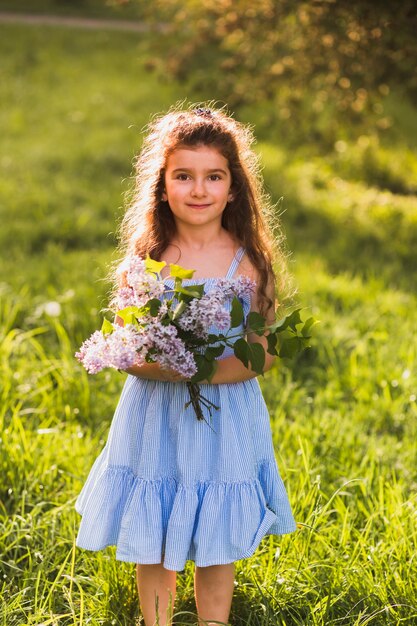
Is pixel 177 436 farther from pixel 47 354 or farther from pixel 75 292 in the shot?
pixel 75 292

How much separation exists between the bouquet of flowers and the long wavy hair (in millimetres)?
264

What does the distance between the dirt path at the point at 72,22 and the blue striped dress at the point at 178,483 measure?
47.5ft

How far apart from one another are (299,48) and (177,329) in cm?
497

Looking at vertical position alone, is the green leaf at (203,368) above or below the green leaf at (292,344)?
below

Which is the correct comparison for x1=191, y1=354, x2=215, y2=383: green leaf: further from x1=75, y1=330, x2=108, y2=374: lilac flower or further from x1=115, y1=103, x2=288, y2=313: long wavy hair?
x1=115, y1=103, x2=288, y2=313: long wavy hair

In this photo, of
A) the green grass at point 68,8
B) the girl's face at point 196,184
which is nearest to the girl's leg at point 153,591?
the girl's face at point 196,184

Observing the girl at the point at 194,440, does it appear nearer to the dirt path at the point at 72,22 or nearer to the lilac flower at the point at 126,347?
the lilac flower at the point at 126,347

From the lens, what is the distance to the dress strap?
2410mm

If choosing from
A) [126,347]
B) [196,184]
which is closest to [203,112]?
[196,184]

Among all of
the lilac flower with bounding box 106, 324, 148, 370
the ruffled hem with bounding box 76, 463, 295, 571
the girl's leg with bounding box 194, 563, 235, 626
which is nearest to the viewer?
the lilac flower with bounding box 106, 324, 148, 370

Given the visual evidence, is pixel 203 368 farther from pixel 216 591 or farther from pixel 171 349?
pixel 216 591

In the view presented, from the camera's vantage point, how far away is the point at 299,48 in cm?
655

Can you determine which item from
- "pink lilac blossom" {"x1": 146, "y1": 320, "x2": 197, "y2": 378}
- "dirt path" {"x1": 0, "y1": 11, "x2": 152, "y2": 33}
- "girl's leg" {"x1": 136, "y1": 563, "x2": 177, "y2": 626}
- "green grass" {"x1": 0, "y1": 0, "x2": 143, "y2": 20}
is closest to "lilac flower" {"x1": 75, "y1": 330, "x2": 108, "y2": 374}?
"pink lilac blossom" {"x1": 146, "y1": 320, "x2": 197, "y2": 378}

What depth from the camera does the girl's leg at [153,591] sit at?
242cm
